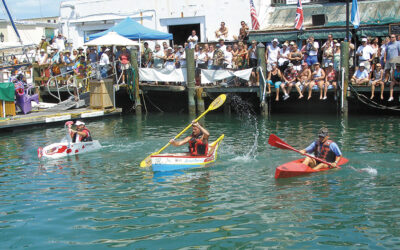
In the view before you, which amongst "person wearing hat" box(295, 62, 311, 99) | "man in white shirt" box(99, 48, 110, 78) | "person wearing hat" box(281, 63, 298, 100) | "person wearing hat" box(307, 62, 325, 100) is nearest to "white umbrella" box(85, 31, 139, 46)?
"man in white shirt" box(99, 48, 110, 78)

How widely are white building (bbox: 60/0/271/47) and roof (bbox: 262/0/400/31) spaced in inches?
33.0

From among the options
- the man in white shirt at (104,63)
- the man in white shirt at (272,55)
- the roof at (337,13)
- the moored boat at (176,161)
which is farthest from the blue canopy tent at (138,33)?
the moored boat at (176,161)

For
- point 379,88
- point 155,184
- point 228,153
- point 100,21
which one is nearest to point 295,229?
point 155,184

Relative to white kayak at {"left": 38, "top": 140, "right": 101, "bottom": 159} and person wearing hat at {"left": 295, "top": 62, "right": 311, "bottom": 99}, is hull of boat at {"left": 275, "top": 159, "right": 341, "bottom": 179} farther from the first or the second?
person wearing hat at {"left": 295, "top": 62, "right": 311, "bottom": 99}

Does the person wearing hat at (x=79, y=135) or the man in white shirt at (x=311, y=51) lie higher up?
the man in white shirt at (x=311, y=51)

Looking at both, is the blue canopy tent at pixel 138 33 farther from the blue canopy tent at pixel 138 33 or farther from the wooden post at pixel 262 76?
the wooden post at pixel 262 76

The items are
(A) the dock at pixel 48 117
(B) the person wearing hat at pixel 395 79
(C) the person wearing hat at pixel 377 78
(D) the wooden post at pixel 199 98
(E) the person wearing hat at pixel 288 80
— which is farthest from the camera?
(D) the wooden post at pixel 199 98

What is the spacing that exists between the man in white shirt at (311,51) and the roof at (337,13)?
305 cm

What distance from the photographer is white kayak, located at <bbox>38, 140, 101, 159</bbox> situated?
47.7 feet

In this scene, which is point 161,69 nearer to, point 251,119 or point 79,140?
point 251,119

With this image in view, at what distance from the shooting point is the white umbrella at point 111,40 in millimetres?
21594

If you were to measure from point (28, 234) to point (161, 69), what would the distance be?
48.3 ft

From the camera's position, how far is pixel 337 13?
23531 mm

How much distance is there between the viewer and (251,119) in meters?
20.9
